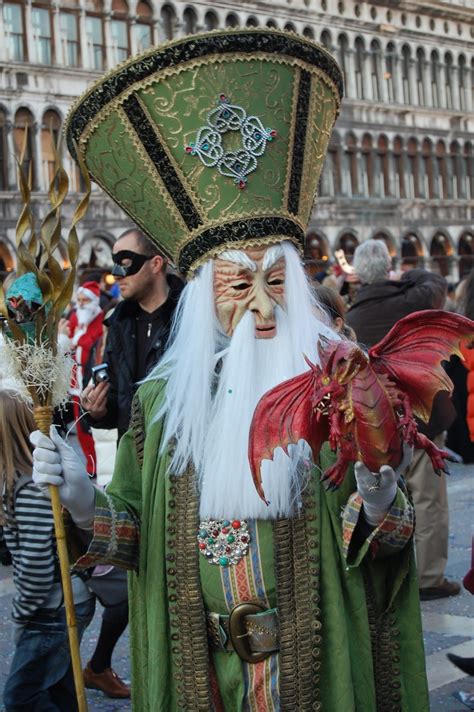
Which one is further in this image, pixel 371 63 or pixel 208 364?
pixel 371 63

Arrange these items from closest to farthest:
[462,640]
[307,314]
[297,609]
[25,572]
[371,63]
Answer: [297,609]
[307,314]
[25,572]
[462,640]
[371,63]

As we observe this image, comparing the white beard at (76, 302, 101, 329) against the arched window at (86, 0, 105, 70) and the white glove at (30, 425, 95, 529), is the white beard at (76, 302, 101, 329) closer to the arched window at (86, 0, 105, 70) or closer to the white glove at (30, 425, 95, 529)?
the white glove at (30, 425, 95, 529)

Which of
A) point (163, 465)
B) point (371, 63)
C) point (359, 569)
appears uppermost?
point (371, 63)

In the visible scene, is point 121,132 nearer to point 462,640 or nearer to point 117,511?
point 117,511

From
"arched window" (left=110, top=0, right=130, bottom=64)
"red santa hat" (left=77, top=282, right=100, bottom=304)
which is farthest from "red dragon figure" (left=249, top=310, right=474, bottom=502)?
"arched window" (left=110, top=0, right=130, bottom=64)

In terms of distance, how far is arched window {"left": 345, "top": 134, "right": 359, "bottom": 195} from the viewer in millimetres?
40125

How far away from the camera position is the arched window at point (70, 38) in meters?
31.3

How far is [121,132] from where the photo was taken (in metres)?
3.06

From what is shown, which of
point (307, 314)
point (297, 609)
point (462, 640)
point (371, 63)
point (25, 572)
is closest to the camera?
point (297, 609)

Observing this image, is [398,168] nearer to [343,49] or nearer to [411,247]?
[411,247]

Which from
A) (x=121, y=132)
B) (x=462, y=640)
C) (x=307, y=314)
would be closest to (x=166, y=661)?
(x=307, y=314)

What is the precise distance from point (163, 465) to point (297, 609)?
0.49 m

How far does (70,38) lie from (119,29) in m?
1.72

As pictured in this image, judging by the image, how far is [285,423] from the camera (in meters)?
2.54
